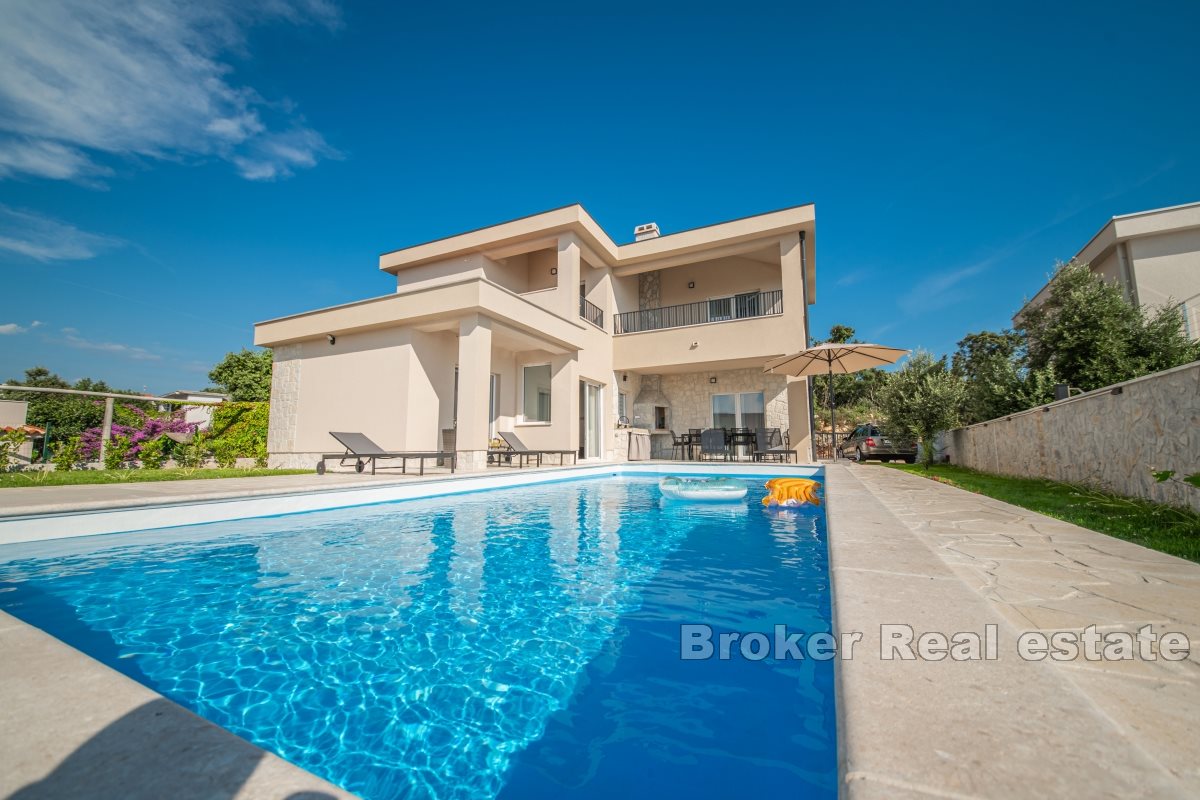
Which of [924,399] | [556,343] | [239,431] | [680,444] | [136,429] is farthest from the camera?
[680,444]

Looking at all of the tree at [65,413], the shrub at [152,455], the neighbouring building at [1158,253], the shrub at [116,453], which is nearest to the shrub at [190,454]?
the shrub at [152,455]

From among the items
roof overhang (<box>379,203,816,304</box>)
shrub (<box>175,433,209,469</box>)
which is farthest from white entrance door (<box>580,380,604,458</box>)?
shrub (<box>175,433,209,469</box>)

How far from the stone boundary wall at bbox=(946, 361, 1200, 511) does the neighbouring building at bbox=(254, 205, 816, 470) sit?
19.9 feet

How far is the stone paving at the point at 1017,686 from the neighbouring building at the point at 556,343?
864cm

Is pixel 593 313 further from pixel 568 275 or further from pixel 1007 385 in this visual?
pixel 1007 385

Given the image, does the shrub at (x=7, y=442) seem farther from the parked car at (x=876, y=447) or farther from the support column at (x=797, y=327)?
the parked car at (x=876, y=447)

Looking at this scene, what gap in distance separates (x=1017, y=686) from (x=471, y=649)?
221 cm

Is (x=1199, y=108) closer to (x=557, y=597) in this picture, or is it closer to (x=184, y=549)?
(x=557, y=597)

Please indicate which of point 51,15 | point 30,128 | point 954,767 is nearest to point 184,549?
point 954,767

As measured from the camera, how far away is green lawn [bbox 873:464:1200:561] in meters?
3.15

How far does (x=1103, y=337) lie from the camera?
9141 millimetres

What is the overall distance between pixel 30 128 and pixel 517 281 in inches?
475

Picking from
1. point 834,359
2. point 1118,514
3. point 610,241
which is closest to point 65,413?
point 610,241

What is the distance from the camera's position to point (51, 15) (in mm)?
8234
